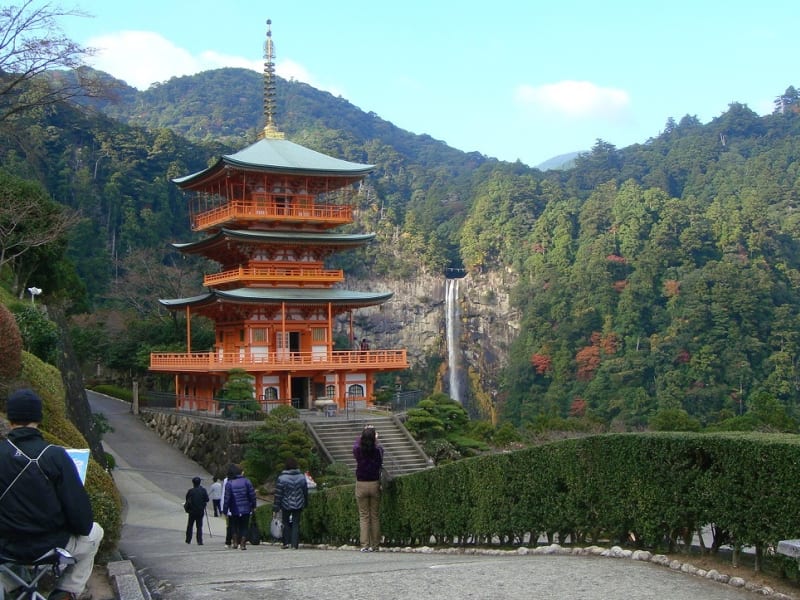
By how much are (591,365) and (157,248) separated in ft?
94.7

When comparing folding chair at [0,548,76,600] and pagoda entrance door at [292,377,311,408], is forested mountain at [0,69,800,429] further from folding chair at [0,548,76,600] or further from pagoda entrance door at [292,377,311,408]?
folding chair at [0,548,76,600]

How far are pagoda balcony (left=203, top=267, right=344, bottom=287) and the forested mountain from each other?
318 inches

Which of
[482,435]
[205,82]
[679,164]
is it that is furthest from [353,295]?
[205,82]

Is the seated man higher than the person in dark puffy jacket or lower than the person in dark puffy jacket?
higher

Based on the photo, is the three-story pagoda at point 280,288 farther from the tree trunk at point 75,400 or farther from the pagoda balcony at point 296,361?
the tree trunk at point 75,400

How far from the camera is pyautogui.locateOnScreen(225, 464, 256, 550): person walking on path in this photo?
12180 mm

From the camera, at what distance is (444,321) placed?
68.3 metres

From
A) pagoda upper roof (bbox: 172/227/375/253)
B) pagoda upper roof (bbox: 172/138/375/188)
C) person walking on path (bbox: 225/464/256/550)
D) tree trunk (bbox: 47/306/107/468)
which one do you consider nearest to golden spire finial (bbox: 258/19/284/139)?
pagoda upper roof (bbox: 172/138/375/188)

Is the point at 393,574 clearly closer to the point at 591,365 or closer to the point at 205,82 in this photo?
the point at 591,365

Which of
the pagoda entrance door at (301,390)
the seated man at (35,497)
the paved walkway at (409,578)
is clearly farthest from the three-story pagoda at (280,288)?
the seated man at (35,497)

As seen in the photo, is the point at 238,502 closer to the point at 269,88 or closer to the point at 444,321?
the point at 269,88

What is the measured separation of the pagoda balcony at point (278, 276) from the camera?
30.7 metres

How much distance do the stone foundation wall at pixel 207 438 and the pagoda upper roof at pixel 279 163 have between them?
790cm

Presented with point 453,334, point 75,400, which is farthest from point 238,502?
point 453,334
